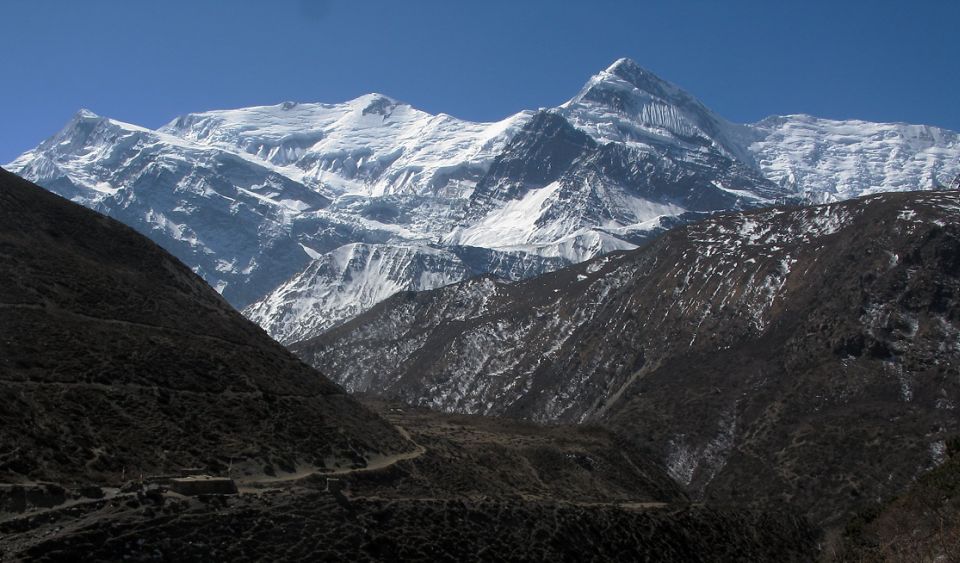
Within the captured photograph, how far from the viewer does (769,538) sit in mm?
88000

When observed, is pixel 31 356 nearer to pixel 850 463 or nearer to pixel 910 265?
pixel 850 463

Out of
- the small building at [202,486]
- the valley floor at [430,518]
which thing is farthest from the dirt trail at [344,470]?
the small building at [202,486]

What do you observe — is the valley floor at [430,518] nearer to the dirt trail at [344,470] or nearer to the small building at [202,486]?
the dirt trail at [344,470]

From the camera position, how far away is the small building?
5159cm

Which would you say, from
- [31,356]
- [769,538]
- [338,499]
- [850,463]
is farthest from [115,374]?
[850,463]

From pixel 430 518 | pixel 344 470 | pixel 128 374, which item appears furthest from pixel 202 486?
pixel 128 374

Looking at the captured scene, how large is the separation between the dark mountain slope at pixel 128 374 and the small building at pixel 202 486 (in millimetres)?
4513

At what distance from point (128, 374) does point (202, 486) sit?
1770cm

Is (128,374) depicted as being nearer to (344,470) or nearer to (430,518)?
(344,470)

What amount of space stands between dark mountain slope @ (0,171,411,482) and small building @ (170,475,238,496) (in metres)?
4.51

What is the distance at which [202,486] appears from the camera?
52.4 meters

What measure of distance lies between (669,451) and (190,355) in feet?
363

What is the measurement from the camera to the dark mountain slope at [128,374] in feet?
188

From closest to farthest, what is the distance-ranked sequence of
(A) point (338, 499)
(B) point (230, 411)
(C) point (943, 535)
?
(C) point (943, 535) → (A) point (338, 499) → (B) point (230, 411)
